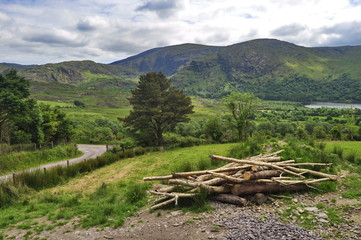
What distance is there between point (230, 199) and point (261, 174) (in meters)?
1.73

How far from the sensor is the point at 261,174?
9523 mm

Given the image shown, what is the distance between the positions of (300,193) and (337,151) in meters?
7.80

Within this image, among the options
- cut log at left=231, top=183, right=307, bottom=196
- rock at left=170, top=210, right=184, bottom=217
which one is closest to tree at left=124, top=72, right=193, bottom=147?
cut log at left=231, top=183, right=307, bottom=196

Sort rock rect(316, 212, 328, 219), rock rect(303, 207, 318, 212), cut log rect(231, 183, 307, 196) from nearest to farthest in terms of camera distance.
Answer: rock rect(316, 212, 328, 219) < rock rect(303, 207, 318, 212) < cut log rect(231, 183, 307, 196)

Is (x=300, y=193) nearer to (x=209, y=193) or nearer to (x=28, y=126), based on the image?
(x=209, y=193)

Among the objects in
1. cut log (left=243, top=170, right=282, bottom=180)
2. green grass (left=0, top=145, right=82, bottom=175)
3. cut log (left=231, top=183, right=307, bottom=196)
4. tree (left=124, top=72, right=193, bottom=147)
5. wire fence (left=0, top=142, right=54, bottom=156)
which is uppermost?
tree (left=124, top=72, right=193, bottom=147)

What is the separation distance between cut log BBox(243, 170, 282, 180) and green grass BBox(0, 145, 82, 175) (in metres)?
28.8

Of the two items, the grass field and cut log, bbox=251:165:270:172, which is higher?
cut log, bbox=251:165:270:172

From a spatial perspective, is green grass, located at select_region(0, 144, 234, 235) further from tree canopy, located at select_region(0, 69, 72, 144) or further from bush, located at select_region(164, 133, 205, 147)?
tree canopy, located at select_region(0, 69, 72, 144)

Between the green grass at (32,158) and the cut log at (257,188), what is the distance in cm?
2841

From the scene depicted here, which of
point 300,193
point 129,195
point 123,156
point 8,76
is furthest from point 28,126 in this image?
point 300,193

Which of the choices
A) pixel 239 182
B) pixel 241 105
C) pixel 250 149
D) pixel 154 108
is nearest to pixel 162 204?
pixel 239 182

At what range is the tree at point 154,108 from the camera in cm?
3441

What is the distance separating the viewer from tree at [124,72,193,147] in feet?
113
